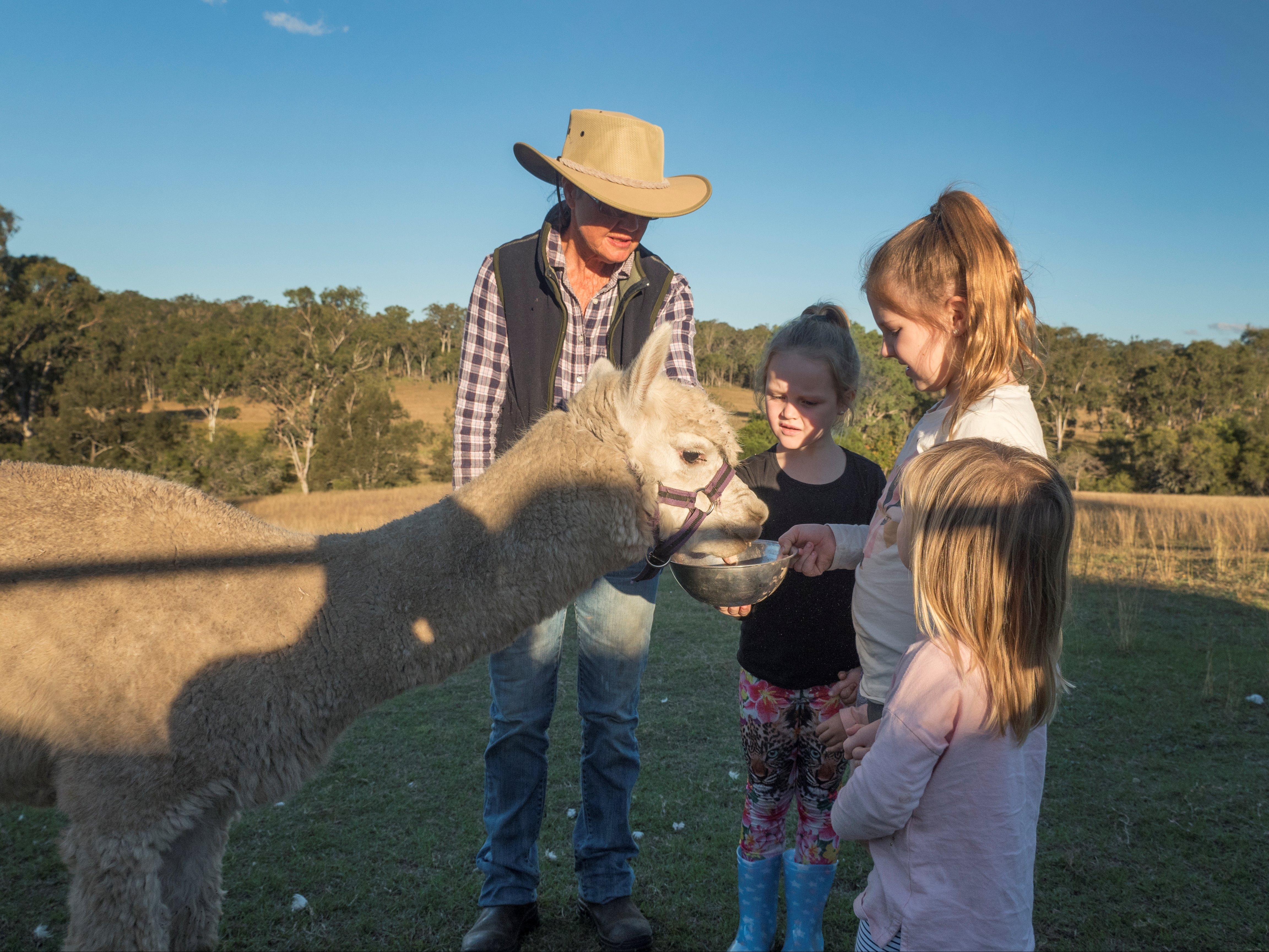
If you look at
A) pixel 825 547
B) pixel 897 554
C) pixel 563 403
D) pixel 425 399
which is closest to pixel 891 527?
pixel 897 554

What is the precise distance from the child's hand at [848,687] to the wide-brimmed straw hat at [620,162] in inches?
76.3

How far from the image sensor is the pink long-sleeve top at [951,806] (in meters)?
1.67

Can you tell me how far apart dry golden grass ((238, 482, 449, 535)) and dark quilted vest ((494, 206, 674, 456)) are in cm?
1008

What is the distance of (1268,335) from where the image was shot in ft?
187

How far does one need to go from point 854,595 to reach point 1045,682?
0.68 m

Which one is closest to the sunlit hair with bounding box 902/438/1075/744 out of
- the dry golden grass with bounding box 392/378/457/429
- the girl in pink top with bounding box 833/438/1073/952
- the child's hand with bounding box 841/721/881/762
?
the girl in pink top with bounding box 833/438/1073/952

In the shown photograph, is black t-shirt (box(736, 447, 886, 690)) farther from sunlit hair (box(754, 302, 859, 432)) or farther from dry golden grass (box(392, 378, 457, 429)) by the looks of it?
dry golden grass (box(392, 378, 457, 429))

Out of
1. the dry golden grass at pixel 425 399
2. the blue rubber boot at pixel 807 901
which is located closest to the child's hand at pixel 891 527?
the blue rubber boot at pixel 807 901

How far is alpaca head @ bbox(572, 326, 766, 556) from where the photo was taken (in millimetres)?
2604

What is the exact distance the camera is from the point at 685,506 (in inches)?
102

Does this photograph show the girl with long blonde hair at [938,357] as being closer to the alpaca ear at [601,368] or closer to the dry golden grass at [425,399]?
the alpaca ear at [601,368]

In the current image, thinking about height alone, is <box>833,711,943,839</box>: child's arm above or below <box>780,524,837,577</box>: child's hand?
below

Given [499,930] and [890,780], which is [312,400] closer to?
[499,930]

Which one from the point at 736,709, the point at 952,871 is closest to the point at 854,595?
the point at 952,871
